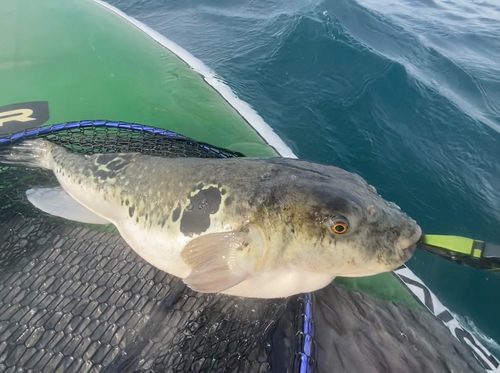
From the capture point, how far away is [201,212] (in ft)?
8.11

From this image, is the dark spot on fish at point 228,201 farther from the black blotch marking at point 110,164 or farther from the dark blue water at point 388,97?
the dark blue water at point 388,97

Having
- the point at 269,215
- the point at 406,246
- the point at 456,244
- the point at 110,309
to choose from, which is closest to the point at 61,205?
the point at 110,309

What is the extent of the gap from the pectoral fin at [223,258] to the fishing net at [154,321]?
497 mm

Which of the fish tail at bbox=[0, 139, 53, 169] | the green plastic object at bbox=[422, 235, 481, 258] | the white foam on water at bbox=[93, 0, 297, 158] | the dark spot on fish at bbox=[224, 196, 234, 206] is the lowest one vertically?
the white foam on water at bbox=[93, 0, 297, 158]

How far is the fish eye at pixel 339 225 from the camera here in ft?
7.06

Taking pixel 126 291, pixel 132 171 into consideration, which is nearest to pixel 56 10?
pixel 132 171

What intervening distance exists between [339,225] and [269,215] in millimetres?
447

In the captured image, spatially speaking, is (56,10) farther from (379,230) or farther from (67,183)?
(379,230)

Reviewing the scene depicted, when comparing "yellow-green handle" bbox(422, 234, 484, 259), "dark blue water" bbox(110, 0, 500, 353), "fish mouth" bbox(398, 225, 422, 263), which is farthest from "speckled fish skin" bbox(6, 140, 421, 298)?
"dark blue water" bbox(110, 0, 500, 353)

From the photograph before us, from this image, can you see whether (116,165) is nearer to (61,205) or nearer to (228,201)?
(61,205)

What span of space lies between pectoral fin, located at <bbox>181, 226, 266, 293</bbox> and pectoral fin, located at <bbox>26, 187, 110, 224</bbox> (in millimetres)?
1305

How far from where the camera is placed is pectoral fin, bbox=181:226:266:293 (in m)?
2.19

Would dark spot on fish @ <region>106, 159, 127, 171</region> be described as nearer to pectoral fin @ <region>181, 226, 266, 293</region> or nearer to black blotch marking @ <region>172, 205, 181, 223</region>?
black blotch marking @ <region>172, 205, 181, 223</region>

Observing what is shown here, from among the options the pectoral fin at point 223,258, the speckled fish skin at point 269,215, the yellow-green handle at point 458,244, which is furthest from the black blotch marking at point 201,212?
the yellow-green handle at point 458,244
